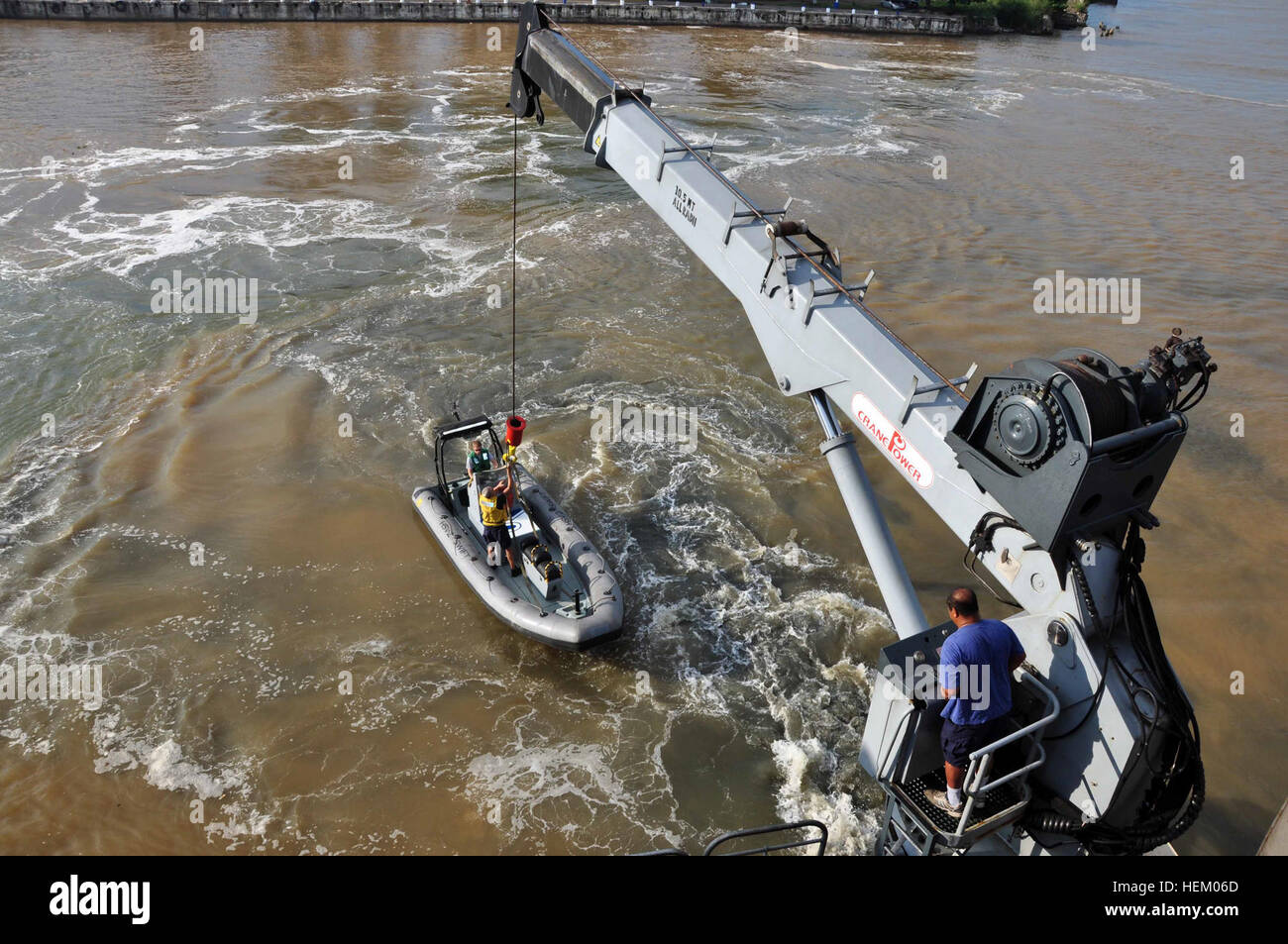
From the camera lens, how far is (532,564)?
30.0 feet

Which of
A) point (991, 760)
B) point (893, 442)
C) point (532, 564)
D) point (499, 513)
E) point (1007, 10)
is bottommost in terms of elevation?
point (532, 564)

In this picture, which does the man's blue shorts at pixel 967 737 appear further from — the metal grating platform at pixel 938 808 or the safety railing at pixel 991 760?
the metal grating platform at pixel 938 808

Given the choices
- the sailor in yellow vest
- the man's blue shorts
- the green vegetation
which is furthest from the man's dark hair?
the green vegetation

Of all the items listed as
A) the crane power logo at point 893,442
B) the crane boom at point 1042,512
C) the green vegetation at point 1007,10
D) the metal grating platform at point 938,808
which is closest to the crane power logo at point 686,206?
the crane boom at point 1042,512

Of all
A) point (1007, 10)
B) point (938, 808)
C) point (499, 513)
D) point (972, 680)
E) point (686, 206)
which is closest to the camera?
point (972, 680)

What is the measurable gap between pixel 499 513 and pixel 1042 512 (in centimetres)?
622

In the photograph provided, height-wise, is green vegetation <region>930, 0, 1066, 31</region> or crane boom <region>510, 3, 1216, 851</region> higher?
green vegetation <region>930, 0, 1066, 31</region>

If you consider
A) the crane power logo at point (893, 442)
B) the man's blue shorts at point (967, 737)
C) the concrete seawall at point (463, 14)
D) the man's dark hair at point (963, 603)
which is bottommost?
the man's blue shorts at point (967, 737)

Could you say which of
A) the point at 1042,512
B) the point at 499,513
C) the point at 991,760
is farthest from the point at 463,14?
the point at 991,760

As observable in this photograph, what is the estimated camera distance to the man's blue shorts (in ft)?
15.4

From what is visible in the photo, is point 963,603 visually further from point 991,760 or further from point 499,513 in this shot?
point 499,513

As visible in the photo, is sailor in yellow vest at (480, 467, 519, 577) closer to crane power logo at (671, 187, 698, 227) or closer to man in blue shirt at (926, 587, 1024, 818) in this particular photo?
crane power logo at (671, 187, 698, 227)

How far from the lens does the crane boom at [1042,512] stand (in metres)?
4.04

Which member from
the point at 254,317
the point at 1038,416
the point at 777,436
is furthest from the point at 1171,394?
the point at 254,317
